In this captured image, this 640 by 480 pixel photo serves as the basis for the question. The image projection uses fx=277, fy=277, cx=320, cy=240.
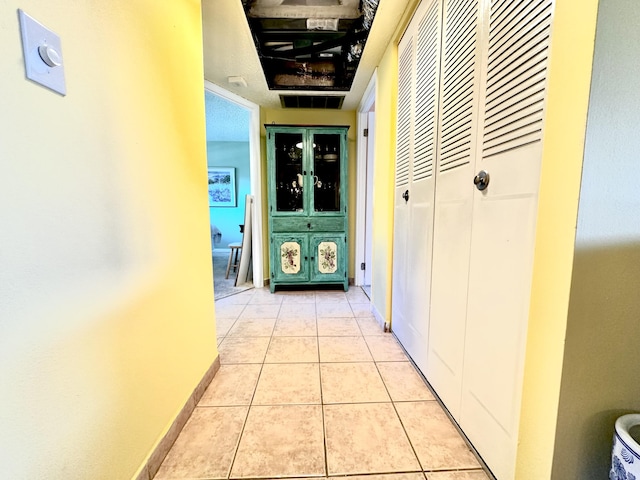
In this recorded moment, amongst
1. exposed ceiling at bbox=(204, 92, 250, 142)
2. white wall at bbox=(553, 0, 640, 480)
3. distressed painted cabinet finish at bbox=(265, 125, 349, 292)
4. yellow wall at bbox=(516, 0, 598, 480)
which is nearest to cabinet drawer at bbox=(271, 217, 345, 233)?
distressed painted cabinet finish at bbox=(265, 125, 349, 292)

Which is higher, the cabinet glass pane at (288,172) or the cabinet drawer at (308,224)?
the cabinet glass pane at (288,172)

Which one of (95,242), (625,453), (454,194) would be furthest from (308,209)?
(625,453)

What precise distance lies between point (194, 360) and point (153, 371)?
36 centimetres

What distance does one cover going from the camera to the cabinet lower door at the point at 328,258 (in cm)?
333

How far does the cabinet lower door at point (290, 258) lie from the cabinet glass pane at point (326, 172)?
461 mm

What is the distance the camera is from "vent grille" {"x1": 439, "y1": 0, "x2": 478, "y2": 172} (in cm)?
111

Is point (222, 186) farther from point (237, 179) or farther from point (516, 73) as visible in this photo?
point (516, 73)

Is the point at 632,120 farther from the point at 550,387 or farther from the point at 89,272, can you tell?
the point at 89,272

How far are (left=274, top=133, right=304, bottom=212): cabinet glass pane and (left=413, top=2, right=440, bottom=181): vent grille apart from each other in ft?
5.93

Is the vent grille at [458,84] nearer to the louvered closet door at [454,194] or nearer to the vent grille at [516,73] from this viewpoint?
the louvered closet door at [454,194]

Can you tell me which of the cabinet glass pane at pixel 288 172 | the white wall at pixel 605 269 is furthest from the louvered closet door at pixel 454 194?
the cabinet glass pane at pixel 288 172

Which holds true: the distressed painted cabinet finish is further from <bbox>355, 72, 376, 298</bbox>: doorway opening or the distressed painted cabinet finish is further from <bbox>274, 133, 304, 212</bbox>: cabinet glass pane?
<bbox>355, 72, 376, 298</bbox>: doorway opening

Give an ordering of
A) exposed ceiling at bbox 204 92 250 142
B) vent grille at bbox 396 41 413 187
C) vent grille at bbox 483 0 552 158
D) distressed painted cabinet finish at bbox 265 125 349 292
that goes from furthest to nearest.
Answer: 1. exposed ceiling at bbox 204 92 250 142
2. distressed painted cabinet finish at bbox 265 125 349 292
3. vent grille at bbox 396 41 413 187
4. vent grille at bbox 483 0 552 158

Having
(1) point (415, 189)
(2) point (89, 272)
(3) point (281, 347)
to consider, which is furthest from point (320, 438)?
(1) point (415, 189)
